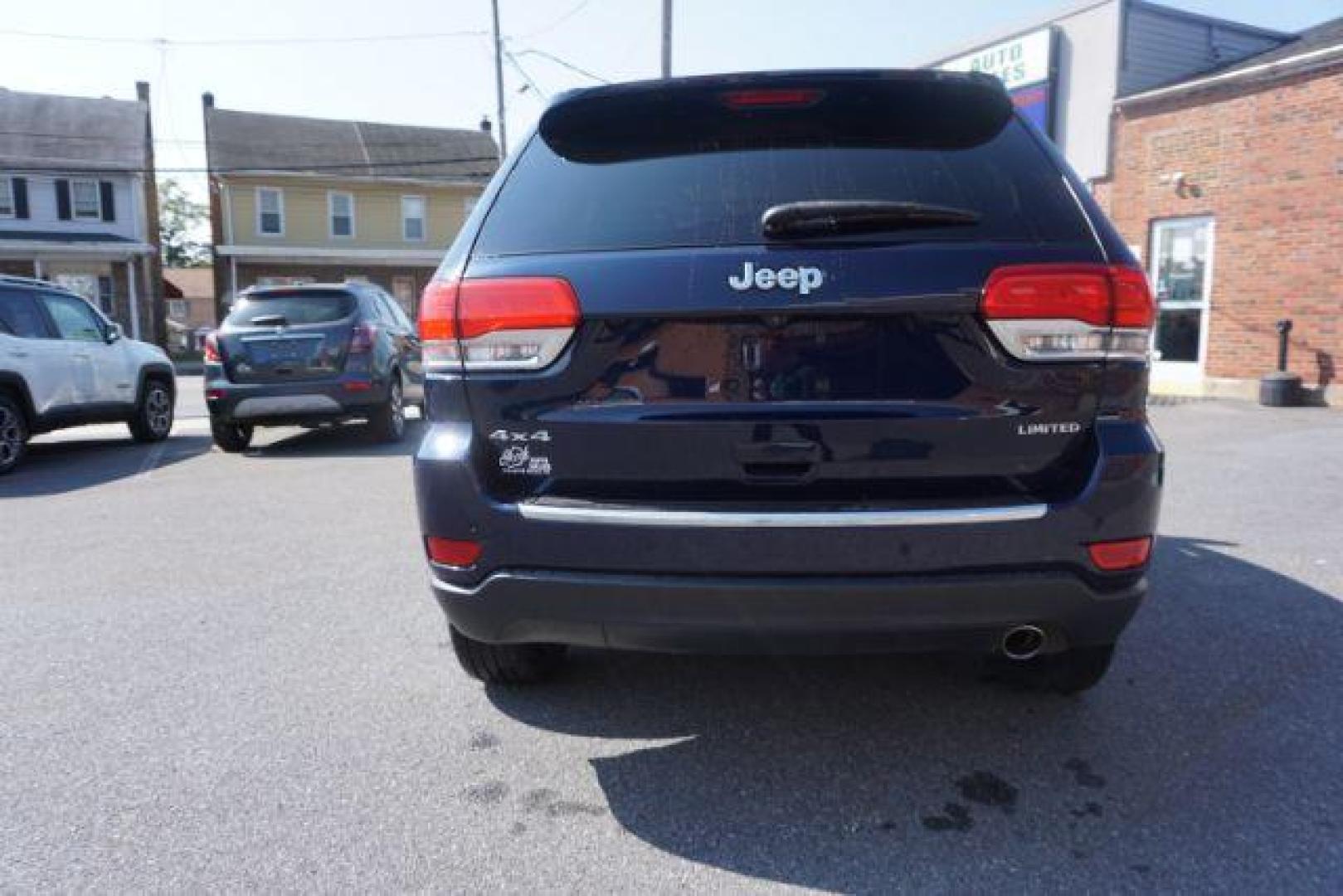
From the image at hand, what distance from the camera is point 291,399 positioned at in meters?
9.06

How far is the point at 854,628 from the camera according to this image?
224cm

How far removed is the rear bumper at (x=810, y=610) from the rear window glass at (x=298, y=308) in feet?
24.9

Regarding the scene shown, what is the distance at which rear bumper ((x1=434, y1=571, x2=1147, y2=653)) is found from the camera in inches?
86.7

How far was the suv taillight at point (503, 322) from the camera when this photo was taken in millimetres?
2330

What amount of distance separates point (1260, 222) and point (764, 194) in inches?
521

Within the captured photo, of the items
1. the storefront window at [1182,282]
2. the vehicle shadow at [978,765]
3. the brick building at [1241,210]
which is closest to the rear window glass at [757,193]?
the vehicle shadow at [978,765]

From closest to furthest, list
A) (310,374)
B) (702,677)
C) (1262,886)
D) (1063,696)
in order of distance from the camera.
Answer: (1262,886) → (1063,696) → (702,677) → (310,374)

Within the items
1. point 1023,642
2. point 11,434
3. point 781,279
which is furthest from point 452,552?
point 11,434

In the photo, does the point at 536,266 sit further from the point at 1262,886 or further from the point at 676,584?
the point at 1262,886


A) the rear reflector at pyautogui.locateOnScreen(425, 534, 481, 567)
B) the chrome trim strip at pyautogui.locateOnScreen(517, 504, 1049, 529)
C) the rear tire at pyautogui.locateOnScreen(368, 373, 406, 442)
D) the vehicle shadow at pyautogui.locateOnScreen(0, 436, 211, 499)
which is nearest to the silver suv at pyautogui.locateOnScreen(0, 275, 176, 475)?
the vehicle shadow at pyautogui.locateOnScreen(0, 436, 211, 499)

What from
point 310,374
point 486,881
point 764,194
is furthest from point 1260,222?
point 486,881

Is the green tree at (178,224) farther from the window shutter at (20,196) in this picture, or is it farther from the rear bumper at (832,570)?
the rear bumper at (832,570)

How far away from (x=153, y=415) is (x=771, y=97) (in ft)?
33.4

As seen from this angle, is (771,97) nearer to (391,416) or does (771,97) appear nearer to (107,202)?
(391,416)
